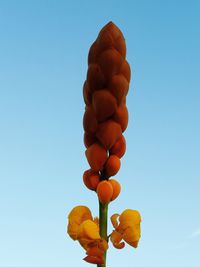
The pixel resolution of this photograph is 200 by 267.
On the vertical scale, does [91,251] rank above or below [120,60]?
below

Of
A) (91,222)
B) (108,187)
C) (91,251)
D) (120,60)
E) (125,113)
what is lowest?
(91,251)

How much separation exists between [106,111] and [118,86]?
6.3 inches

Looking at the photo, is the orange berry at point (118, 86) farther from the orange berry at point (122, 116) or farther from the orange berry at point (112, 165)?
the orange berry at point (112, 165)

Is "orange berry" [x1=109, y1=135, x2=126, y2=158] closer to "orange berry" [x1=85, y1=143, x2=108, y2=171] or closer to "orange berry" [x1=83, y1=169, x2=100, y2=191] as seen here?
"orange berry" [x1=85, y1=143, x2=108, y2=171]

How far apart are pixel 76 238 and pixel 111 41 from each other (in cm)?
118

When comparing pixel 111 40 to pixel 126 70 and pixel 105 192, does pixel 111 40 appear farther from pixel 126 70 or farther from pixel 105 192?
pixel 105 192

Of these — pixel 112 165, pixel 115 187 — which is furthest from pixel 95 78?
pixel 115 187

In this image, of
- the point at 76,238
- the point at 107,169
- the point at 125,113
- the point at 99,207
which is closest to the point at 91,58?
the point at 125,113

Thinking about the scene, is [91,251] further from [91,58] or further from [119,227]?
[91,58]

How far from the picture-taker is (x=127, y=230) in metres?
2.30

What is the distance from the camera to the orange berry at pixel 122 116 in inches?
93.2

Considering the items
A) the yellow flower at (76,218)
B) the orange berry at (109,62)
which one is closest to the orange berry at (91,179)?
the yellow flower at (76,218)

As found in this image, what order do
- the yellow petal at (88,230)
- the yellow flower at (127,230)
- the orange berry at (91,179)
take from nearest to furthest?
the yellow petal at (88,230) → the yellow flower at (127,230) → the orange berry at (91,179)

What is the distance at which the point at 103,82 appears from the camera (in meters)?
2.34
